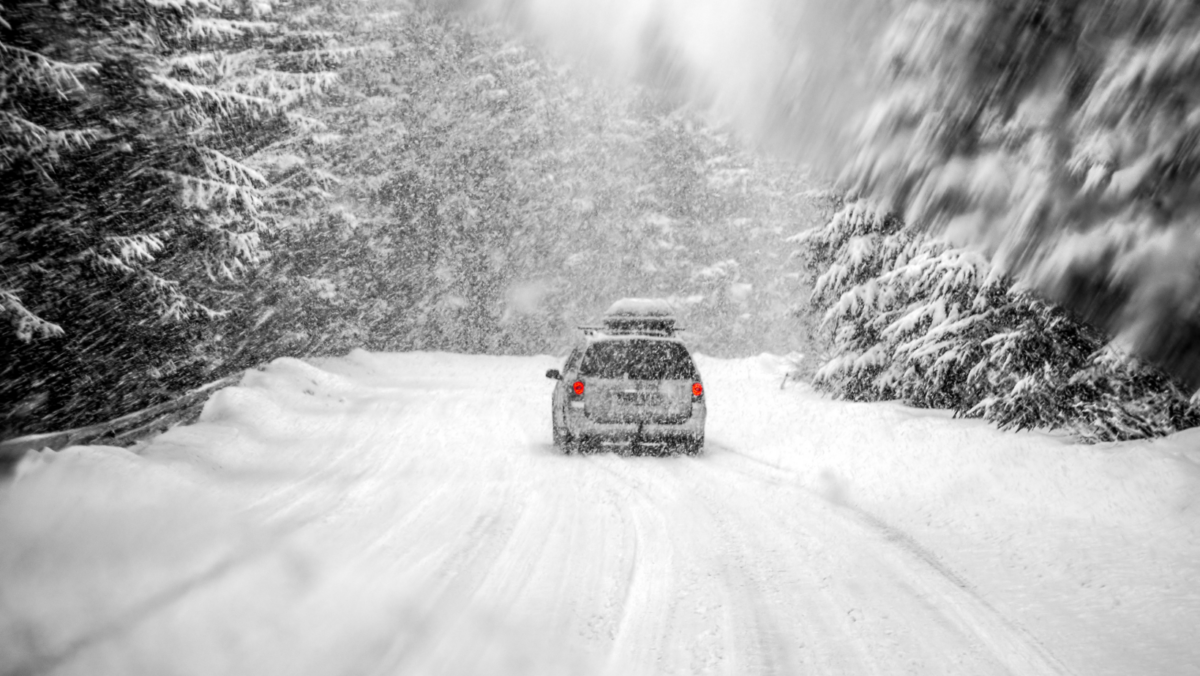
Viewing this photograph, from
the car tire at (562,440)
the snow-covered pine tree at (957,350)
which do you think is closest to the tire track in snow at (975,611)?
the snow-covered pine tree at (957,350)

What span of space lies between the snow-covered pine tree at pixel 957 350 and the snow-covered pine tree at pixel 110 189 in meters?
9.99

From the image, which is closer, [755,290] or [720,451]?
[720,451]

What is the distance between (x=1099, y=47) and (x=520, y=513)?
25.7ft

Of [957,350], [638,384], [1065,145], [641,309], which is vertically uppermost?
[641,309]

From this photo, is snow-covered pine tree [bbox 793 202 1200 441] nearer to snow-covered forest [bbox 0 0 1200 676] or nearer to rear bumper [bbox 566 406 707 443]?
snow-covered forest [bbox 0 0 1200 676]

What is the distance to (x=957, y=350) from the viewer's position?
922 centimetres

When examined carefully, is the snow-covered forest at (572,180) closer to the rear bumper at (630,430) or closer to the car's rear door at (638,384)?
the car's rear door at (638,384)

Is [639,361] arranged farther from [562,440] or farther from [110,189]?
[110,189]

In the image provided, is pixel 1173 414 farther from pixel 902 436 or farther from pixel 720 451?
pixel 720 451

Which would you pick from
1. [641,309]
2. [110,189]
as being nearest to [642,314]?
[641,309]

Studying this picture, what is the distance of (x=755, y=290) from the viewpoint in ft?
160

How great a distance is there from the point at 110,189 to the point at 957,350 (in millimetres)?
11738

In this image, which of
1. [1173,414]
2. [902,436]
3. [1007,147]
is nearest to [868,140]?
[1007,147]

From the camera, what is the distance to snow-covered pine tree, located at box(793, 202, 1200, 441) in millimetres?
5223
